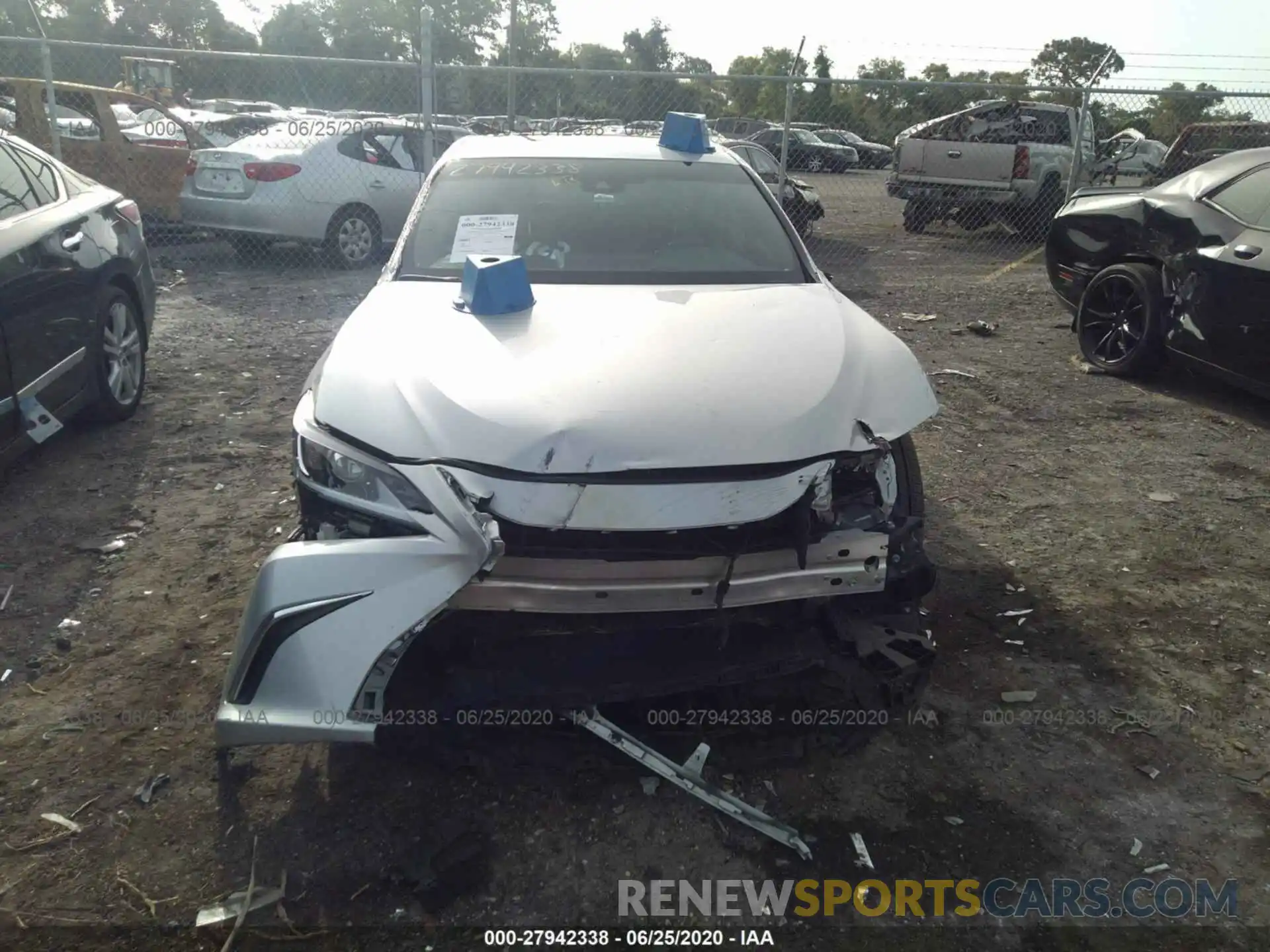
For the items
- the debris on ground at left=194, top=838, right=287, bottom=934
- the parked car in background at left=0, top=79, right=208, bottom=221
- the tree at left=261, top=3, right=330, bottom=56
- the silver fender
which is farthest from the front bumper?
the tree at left=261, top=3, right=330, bottom=56

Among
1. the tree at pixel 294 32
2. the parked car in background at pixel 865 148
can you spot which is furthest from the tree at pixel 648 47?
the parked car in background at pixel 865 148

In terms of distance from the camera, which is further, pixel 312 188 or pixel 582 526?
pixel 312 188

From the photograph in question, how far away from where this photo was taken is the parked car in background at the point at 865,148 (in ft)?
78.4

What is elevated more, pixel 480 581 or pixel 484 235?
pixel 484 235

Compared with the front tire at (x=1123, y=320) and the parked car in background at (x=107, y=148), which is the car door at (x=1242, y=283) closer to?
the front tire at (x=1123, y=320)

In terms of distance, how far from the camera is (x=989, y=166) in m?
13.0

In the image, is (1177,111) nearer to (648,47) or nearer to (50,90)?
(50,90)

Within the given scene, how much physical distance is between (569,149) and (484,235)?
2.83 ft

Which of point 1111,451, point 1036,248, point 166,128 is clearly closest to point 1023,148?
point 1036,248

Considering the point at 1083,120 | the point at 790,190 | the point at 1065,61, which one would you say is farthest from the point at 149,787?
the point at 1065,61

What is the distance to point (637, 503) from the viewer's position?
234 cm

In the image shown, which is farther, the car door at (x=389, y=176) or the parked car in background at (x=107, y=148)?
the car door at (x=389, y=176)

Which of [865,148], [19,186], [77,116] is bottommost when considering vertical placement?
[19,186]

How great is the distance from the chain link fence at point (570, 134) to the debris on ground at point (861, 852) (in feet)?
21.3
